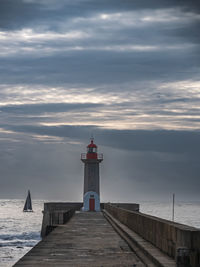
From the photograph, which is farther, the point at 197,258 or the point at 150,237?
the point at 150,237

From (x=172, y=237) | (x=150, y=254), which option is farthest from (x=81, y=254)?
(x=172, y=237)

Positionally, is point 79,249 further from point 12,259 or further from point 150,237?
point 12,259

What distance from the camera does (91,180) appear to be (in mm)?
49188

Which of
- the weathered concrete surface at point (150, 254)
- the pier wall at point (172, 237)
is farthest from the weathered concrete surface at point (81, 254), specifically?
the pier wall at point (172, 237)

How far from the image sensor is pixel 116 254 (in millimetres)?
10242

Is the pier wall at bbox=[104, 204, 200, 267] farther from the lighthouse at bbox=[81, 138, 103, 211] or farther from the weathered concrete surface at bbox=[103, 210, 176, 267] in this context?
the lighthouse at bbox=[81, 138, 103, 211]

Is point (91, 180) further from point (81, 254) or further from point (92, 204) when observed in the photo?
point (81, 254)

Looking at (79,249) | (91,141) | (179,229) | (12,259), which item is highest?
(91,141)

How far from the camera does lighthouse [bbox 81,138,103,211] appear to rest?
48.0m

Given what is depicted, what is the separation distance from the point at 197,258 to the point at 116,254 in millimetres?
3476

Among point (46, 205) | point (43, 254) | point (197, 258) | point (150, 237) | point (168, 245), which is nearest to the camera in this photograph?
point (197, 258)

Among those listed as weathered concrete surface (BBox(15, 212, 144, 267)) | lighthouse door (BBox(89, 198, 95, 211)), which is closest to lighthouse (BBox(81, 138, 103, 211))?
lighthouse door (BBox(89, 198, 95, 211))

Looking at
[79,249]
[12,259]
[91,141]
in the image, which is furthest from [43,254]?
[91,141]

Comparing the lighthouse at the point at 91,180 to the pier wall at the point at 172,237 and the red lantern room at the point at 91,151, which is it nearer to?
the red lantern room at the point at 91,151
